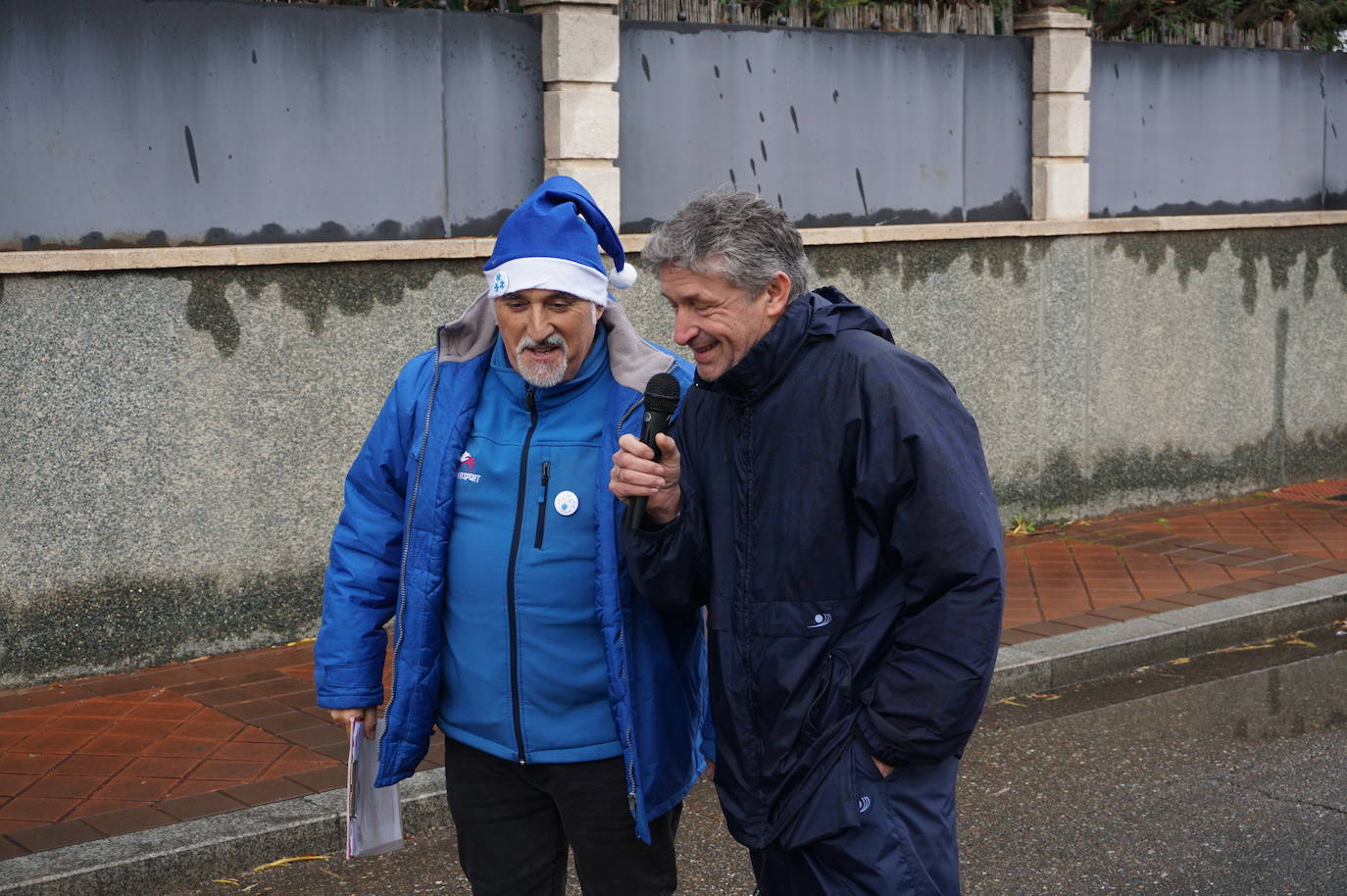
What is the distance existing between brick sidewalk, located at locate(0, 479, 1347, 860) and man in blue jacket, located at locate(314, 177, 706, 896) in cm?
212

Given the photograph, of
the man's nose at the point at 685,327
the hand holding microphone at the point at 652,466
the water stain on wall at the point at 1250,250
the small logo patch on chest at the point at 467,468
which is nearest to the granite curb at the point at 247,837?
the small logo patch on chest at the point at 467,468

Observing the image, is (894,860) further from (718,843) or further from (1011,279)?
(1011,279)

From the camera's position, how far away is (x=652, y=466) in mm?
2771

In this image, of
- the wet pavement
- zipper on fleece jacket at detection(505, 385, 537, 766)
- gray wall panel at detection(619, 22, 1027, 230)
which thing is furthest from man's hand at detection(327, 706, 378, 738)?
gray wall panel at detection(619, 22, 1027, 230)

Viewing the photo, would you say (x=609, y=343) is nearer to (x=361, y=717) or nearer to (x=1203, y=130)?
(x=361, y=717)

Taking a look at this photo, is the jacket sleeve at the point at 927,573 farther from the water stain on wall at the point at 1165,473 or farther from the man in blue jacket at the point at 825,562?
the water stain on wall at the point at 1165,473

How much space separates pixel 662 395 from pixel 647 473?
0.63 ft

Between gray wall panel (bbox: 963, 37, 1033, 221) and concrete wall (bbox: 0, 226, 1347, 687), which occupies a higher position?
gray wall panel (bbox: 963, 37, 1033, 221)

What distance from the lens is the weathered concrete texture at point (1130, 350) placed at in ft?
30.3

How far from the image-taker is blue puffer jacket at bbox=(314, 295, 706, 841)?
3094 mm

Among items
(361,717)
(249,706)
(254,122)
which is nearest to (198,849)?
(249,706)

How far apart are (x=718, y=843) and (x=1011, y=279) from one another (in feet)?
17.0

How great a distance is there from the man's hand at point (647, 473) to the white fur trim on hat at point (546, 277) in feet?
1.38

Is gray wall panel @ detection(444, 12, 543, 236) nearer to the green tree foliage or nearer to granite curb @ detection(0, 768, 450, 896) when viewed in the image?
granite curb @ detection(0, 768, 450, 896)
